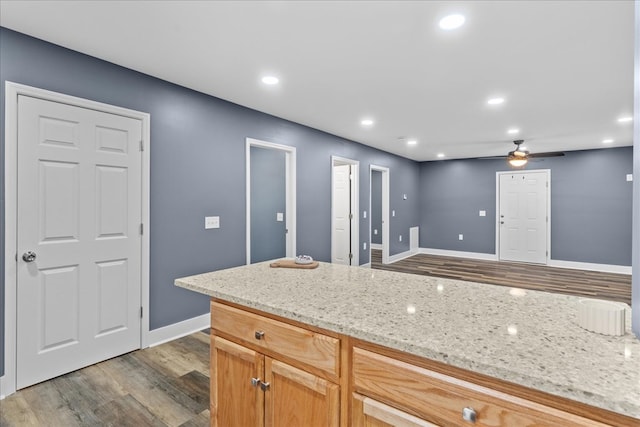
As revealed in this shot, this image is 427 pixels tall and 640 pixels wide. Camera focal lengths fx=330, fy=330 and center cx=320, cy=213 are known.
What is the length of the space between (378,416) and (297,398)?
1.14 ft

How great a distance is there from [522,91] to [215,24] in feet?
9.79

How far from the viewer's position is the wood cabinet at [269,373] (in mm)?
1176

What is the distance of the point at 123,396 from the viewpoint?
226 cm

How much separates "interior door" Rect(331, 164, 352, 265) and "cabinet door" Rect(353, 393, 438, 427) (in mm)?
5118

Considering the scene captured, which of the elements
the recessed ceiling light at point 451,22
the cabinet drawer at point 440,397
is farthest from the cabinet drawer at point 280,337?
the recessed ceiling light at point 451,22

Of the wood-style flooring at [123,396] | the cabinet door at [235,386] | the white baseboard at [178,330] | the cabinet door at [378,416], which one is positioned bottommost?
the wood-style flooring at [123,396]

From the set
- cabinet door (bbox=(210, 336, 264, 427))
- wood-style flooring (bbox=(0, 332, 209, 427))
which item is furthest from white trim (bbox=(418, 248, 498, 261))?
cabinet door (bbox=(210, 336, 264, 427))

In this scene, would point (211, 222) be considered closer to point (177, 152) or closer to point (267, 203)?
point (177, 152)

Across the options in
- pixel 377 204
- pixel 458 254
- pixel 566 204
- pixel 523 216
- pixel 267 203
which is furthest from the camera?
pixel 377 204

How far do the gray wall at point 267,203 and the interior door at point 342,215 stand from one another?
4.09 ft

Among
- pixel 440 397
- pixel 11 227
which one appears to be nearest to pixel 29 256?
pixel 11 227

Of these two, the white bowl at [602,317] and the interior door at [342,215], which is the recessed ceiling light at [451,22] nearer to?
the white bowl at [602,317]

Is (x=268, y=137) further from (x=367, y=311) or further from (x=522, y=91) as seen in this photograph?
(x=367, y=311)

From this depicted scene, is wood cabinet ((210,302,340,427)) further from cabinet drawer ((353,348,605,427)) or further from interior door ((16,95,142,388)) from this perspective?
interior door ((16,95,142,388))
